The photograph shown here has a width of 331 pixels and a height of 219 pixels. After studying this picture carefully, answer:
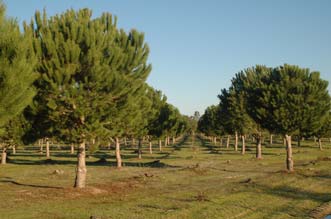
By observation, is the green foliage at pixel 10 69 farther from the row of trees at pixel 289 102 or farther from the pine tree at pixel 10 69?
the row of trees at pixel 289 102

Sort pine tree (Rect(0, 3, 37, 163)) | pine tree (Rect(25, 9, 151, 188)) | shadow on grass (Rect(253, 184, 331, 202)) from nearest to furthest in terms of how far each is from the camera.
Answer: pine tree (Rect(0, 3, 37, 163))
pine tree (Rect(25, 9, 151, 188))
shadow on grass (Rect(253, 184, 331, 202))

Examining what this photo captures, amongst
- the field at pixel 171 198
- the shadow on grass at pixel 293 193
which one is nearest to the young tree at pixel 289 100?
the field at pixel 171 198

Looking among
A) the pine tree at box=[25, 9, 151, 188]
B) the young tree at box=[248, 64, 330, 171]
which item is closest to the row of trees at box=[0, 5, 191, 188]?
the pine tree at box=[25, 9, 151, 188]

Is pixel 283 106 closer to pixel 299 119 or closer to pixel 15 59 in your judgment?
pixel 299 119

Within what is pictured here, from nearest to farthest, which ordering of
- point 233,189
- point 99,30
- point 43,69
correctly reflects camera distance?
point 43,69, point 99,30, point 233,189

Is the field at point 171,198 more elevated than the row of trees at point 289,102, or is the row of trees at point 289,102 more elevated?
the row of trees at point 289,102

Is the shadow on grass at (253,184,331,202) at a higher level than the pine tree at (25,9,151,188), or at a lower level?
lower

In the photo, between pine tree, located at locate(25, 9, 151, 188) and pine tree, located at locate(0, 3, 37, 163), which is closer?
pine tree, located at locate(0, 3, 37, 163)

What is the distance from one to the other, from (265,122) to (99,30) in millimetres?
20839

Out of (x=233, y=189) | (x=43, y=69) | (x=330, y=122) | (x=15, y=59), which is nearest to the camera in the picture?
(x=15, y=59)

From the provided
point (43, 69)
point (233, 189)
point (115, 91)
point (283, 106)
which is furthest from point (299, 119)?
point (43, 69)

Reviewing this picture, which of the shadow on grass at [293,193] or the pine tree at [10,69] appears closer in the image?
the pine tree at [10,69]

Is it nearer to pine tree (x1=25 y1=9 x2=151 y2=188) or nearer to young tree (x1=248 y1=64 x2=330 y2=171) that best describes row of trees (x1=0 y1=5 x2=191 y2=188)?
pine tree (x1=25 y1=9 x2=151 y2=188)

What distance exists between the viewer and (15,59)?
14320mm
